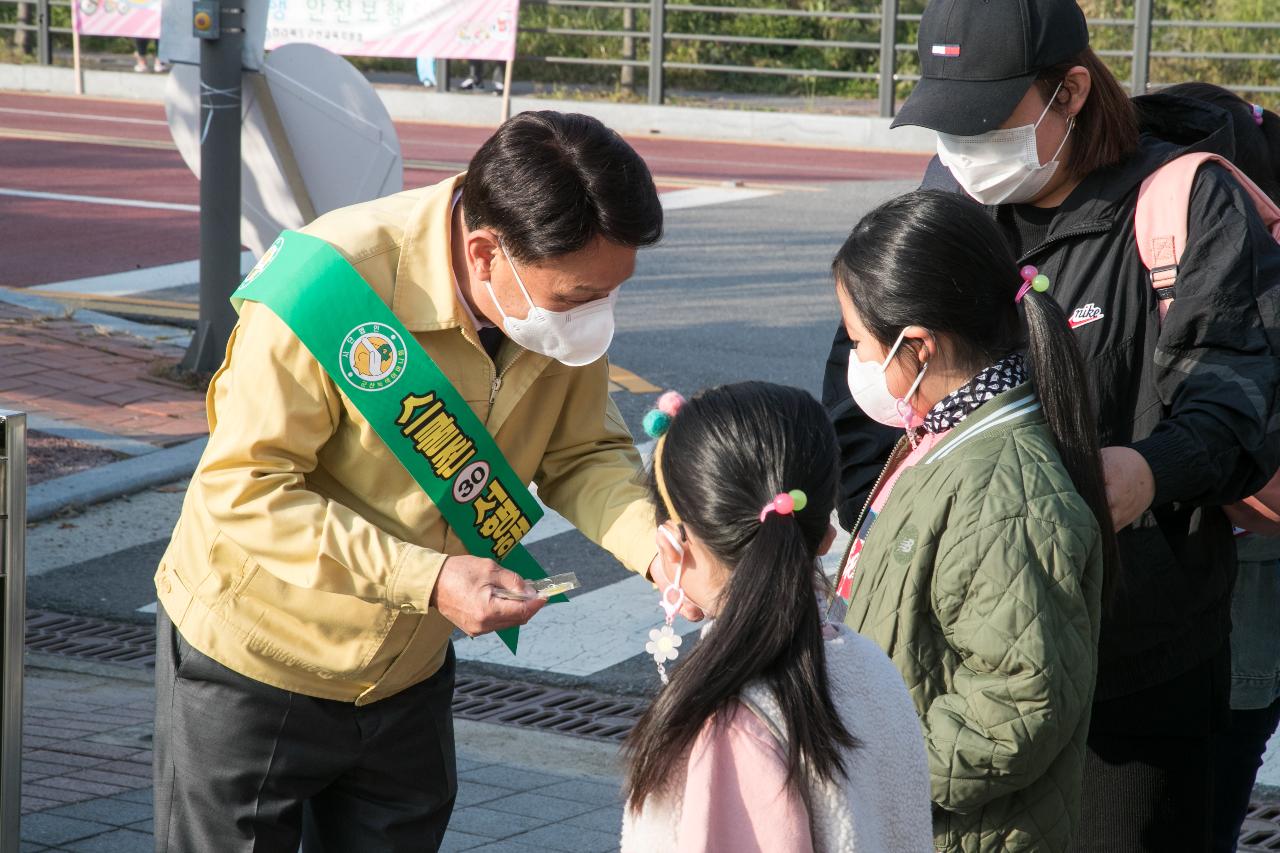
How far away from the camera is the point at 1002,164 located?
2840mm

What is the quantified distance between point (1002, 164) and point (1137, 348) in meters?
0.41

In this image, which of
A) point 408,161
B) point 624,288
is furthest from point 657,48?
point 624,288

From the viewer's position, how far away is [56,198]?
46.7 feet

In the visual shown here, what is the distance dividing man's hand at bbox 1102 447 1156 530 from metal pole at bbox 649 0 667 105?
69.5 ft

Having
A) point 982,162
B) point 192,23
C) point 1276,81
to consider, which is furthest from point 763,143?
point 982,162

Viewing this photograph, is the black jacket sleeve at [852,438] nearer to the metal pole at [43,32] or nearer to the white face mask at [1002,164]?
the white face mask at [1002,164]

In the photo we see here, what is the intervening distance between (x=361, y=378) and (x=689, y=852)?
3.17 feet

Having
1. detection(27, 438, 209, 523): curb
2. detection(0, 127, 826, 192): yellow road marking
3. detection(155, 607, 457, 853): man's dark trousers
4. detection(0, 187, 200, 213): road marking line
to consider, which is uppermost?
detection(155, 607, 457, 853): man's dark trousers

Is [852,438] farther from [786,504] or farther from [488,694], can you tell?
[488,694]

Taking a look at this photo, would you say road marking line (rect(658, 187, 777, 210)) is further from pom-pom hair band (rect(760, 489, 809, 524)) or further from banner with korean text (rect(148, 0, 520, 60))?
pom-pom hair band (rect(760, 489, 809, 524))

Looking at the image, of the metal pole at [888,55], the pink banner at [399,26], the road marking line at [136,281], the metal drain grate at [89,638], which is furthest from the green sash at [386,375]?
A: the metal pole at [888,55]

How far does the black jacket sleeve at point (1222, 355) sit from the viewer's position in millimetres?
2598

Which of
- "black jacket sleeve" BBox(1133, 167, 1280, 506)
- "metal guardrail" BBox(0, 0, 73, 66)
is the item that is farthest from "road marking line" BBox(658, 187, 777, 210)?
"metal guardrail" BBox(0, 0, 73, 66)

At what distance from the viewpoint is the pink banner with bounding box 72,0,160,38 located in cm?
2284
